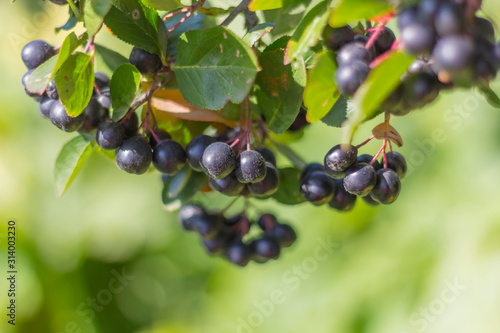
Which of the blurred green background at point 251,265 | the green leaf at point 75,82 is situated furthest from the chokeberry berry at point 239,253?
the blurred green background at point 251,265

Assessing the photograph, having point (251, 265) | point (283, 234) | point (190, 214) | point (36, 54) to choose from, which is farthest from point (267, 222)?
Result: point (251, 265)

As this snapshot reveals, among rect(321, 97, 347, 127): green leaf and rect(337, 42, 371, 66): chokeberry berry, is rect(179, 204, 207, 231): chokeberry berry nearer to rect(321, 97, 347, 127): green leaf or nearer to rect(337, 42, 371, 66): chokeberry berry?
rect(321, 97, 347, 127): green leaf

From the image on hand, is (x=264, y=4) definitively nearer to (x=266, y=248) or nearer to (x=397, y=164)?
(x=397, y=164)

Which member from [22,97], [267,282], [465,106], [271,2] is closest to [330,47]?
[271,2]

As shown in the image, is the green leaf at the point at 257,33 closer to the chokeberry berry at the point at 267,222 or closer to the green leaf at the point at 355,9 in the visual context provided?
the green leaf at the point at 355,9

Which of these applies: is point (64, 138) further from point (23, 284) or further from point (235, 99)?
point (235, 99)
